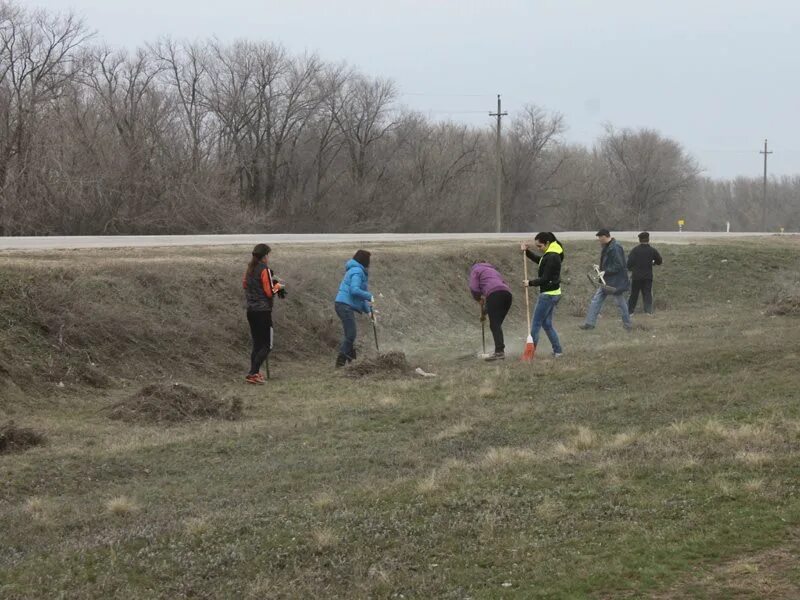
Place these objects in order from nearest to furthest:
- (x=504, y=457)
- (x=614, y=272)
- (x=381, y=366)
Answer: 1. (x=504, y=457)
2. (x=381, y=366)
3. (x=614, y=272)

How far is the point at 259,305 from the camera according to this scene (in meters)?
11.9

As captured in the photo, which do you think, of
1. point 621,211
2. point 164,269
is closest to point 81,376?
point 164,269

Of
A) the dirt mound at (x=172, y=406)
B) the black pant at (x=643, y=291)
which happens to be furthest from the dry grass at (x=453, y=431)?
the black pant at (x=643, y=291)

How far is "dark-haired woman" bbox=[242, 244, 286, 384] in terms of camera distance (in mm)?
11891

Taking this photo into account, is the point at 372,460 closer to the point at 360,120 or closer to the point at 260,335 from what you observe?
the point at 260,335

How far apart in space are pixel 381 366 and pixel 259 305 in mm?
1892

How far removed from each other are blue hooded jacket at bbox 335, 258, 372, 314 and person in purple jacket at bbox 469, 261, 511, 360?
5.32ft

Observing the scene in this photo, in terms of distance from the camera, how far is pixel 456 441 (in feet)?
26.1

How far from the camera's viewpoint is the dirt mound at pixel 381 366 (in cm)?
1209

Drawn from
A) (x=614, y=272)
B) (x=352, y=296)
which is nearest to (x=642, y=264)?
(x=614, y=272)

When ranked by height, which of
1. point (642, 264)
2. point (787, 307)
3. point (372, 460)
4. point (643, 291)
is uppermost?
point (642, 264)

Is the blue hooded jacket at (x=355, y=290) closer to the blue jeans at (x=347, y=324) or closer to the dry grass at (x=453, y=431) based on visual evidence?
the blue jeans at (x=347, y=324)

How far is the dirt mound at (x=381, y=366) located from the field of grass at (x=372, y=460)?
0.31m

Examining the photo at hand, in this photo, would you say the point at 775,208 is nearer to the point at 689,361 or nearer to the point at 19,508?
the point at 689,361
